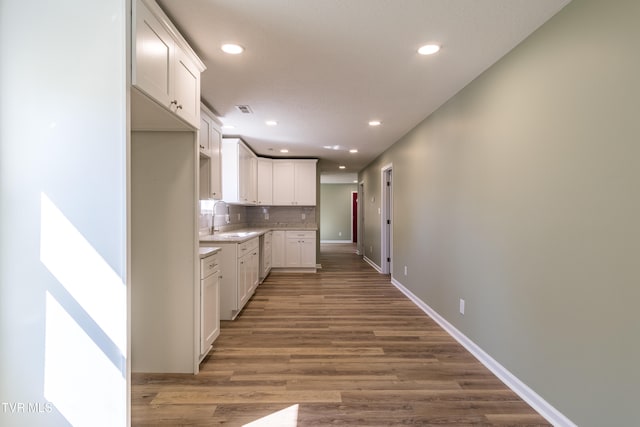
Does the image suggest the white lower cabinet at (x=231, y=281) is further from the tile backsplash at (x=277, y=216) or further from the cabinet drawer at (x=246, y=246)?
the tile backsplash at (x=277, y=216)

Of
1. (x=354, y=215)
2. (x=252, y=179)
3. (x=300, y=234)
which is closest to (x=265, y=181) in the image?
(x=252, y=179)

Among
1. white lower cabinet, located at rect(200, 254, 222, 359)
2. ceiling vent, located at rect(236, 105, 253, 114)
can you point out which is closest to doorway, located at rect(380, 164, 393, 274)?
ceiling vent, located at rect(236, 105, 253, 114)

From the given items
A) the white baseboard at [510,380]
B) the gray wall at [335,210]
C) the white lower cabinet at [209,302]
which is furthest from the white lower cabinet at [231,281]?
the gray wall at [335,210]

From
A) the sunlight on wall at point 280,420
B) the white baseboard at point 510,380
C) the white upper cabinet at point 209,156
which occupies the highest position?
the white upper cabinet at point 209,156

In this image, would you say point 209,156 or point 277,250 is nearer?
point 209,156

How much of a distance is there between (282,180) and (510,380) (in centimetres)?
523

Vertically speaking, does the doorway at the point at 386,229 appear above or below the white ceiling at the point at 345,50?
below

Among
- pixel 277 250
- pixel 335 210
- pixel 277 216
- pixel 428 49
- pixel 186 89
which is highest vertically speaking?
pixel 428 49

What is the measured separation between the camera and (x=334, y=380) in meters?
2.28

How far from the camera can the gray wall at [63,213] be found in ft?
4.60

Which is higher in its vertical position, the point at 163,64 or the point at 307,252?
the point at 163,64

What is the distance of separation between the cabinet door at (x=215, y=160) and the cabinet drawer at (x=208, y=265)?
3.43 feet

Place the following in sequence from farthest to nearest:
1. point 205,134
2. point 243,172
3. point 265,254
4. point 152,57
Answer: point 265,254, point 243,172, point 205,134, point 152,57

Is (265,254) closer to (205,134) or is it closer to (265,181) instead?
(265,181)
